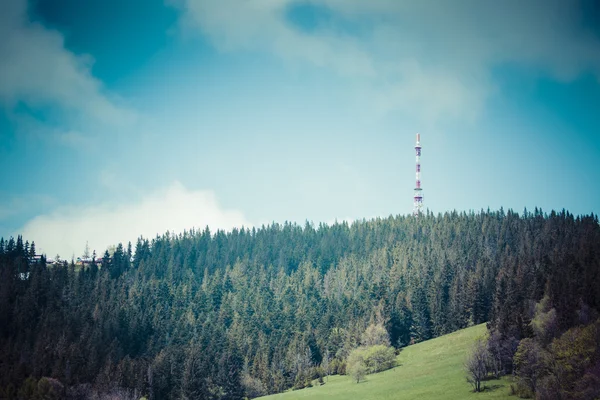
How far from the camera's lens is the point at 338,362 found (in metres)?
143

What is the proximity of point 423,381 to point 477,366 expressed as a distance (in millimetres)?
16052

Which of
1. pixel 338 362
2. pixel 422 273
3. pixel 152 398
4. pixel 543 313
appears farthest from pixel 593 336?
pixel 422 273

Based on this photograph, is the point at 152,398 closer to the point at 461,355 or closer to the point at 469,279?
the point at 461,355

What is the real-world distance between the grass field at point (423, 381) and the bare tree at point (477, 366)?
164 centimetres

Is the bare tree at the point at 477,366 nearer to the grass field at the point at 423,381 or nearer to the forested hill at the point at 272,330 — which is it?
the grass field at the point at 423,381

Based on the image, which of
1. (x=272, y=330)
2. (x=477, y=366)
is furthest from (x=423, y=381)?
(x=272, y=330)

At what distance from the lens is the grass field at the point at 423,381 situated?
91.9 meters

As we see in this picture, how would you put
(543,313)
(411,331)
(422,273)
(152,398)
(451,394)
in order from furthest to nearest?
(422,273) → (411,331) → (152,398) → (543,313) → (451,394)

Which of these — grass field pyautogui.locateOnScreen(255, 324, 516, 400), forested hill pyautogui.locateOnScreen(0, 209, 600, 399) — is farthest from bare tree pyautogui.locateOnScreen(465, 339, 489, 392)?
forested hill pyautogui.locateOnScreen(0, 209, 600, 399)

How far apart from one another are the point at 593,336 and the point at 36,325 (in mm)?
168738

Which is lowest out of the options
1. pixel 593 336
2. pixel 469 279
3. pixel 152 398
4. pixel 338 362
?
pixel 152 398

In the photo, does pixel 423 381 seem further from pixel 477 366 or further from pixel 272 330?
pixel 272 330

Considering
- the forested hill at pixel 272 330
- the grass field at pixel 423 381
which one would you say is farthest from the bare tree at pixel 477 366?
the forested hill at pixel 272 330

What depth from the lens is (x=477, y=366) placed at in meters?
91.0
